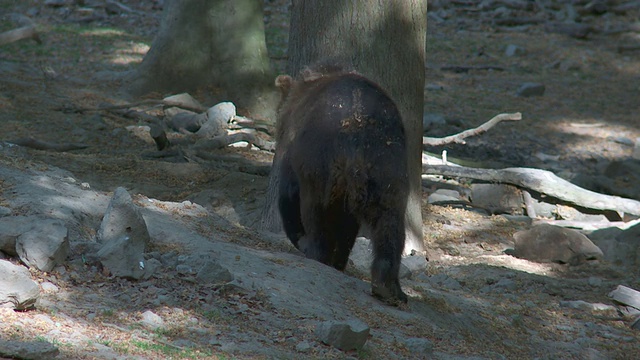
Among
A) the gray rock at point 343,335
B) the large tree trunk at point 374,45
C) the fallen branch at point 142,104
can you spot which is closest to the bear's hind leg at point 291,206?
the large tree trunk at point 374,45

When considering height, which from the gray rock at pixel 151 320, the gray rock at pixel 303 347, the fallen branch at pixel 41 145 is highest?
the gray rock at pixel 151 320

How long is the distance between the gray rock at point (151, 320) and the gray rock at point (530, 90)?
12.8 metres

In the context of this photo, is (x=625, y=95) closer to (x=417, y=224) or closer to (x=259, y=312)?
(x=417, y=224)

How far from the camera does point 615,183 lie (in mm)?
11102

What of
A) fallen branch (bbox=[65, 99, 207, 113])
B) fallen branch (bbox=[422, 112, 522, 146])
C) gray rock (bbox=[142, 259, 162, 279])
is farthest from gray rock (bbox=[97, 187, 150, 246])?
fallen branch (bbox=[65, 99, 207, 113])

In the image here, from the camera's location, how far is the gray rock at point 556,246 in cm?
824

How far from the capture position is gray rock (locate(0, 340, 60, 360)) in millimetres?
3439

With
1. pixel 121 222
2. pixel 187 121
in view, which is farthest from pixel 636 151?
pixel 121 222

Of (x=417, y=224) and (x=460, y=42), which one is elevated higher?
(x=460, y=42)

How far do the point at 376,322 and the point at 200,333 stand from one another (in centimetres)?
133

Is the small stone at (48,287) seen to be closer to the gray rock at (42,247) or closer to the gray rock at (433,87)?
the gray rock at (42,247)

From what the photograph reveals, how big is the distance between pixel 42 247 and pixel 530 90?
42.2 ft

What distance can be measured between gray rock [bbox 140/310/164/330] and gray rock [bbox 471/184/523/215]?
624 centimetres

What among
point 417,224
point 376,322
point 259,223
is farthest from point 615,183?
point 376,322
